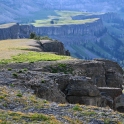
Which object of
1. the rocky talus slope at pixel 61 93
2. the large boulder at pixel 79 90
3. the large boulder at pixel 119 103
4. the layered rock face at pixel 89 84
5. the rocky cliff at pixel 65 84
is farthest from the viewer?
the large boulder at pixel 119 103

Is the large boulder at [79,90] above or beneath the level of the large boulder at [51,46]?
beneath

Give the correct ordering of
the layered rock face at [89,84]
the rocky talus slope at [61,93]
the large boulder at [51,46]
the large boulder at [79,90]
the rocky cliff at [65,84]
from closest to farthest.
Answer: the rocky talus slope at [61,93] < the rocky cliff at [65,84] < the large boulder at [79,90] < the layered rock face at [89,84] < the large boulder at [51,46]

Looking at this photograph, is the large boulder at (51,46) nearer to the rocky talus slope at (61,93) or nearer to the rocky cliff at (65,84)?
the rocky talus slope at (61,93)

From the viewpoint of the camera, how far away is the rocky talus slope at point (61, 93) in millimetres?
24047

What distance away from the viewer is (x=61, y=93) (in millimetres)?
34344

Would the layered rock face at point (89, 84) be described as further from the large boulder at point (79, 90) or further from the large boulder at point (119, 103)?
the large boulder at point (119, 103)

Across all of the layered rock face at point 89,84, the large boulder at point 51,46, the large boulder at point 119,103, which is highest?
the large boulder at point 51,46

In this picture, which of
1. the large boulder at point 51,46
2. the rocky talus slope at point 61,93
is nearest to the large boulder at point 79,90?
the rocky talus slope at point 61,93

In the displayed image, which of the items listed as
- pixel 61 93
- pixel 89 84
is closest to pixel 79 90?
pixel 89 84

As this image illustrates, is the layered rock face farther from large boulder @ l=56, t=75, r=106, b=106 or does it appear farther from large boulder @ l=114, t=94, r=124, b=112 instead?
large boulder @ l=114, t=94, r=124, b=112

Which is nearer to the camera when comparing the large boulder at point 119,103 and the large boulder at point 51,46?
the large boulder at point 119,103

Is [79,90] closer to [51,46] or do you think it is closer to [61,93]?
[61,93]

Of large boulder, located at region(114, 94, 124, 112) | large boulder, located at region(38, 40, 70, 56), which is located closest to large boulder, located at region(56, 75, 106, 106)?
large boulder, located at region(114, 94, 124, 112)

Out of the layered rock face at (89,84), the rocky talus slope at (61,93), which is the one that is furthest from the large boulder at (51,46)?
the layered rock face at (89,84)
